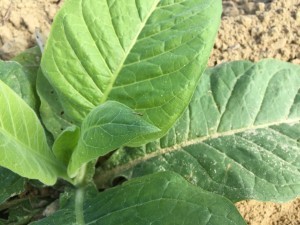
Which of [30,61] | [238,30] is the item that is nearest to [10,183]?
[30,61]

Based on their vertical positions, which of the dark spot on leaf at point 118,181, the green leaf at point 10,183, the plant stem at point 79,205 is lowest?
the dark spot on leaf at point 118,181

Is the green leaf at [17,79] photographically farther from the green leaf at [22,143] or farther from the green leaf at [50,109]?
the green leaf at [22,143]

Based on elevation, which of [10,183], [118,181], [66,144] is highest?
[66,144]

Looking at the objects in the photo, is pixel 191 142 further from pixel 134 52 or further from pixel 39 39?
pixel 39 39

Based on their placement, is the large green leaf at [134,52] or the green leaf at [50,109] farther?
the green leaf at [50,109]

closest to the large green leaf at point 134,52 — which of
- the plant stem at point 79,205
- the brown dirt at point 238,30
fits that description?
the plant stem at point 79,205

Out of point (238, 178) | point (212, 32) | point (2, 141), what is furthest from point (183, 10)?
point (2, 141)

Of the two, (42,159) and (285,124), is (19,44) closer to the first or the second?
(42,159)
